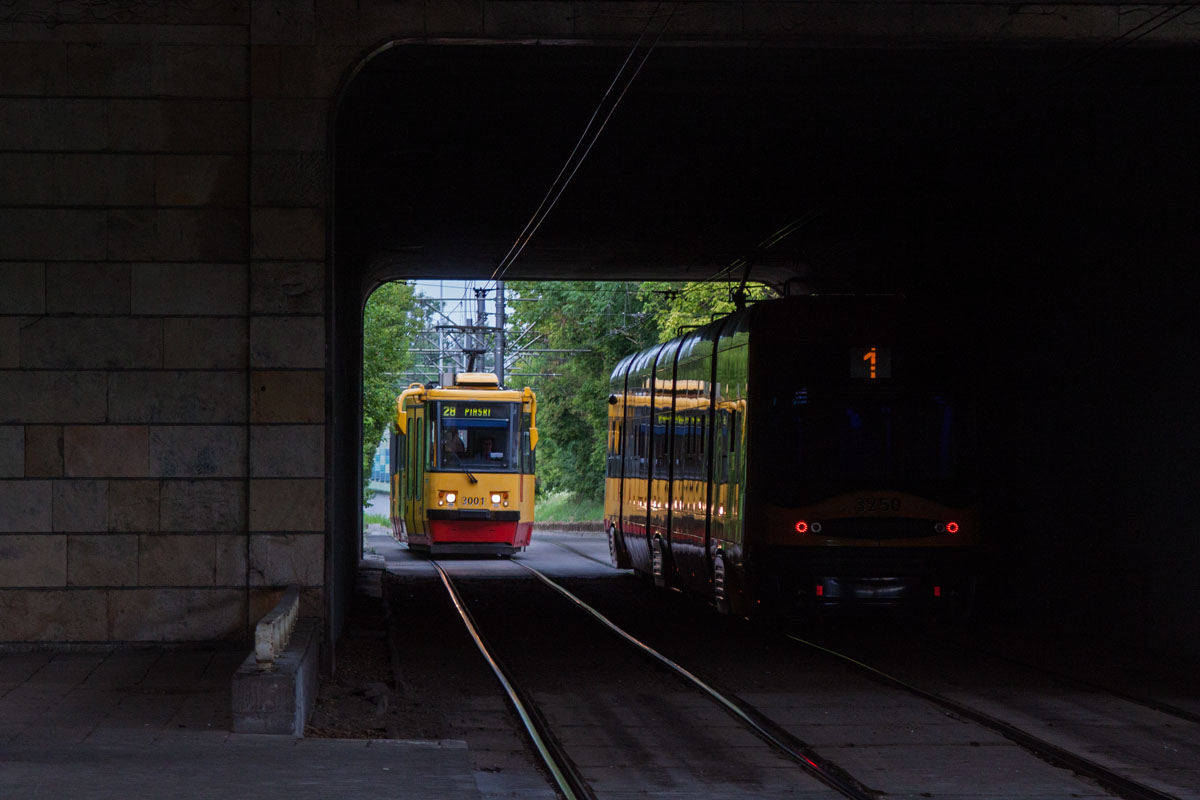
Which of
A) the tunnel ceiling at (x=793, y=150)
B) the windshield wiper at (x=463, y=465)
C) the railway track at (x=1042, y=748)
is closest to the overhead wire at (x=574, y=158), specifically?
the tunnel ceiling at (x=793, y=150)

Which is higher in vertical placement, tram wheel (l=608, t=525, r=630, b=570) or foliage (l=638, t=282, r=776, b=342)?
foliage (l=638, t=282, r=776, b=342)

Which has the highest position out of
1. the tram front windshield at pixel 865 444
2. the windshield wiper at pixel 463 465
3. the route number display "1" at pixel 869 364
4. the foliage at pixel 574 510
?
the route number display "1" at pixel 869 364

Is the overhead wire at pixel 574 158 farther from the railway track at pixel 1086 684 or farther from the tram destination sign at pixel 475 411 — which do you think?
the railway track at pixel 1086 684

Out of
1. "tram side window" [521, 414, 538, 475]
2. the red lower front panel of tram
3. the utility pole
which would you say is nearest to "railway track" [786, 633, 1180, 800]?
"tram side window" [521, 414, 538, 475]

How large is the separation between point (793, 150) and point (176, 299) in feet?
27.6

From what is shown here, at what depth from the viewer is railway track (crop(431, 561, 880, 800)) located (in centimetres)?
920

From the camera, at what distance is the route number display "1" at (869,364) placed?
1620 centimetres

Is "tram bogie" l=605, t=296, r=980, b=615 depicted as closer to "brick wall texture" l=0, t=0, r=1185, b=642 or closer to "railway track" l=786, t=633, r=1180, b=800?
"railway track" l=786, t=633, r=1180, b=800

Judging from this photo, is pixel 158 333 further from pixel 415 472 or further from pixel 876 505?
pixel 415 472

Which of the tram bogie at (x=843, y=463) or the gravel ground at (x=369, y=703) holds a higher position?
the tram bogie at (x=843, y=463)

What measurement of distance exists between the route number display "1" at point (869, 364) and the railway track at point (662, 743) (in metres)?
3.41

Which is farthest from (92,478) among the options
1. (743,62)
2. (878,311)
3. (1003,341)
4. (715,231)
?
(715,231)

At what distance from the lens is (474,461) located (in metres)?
32.8

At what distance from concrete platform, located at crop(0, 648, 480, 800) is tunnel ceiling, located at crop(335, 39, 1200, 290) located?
18.3ft
